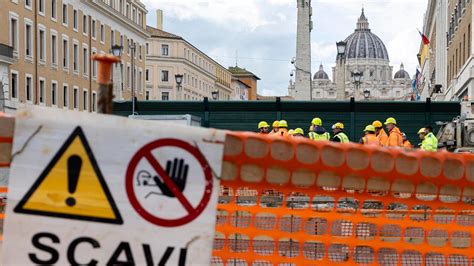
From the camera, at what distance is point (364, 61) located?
169875 millimetres

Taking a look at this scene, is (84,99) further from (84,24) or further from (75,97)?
(84,24)

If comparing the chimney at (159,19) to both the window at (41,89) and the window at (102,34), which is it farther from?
the window at (41,89)

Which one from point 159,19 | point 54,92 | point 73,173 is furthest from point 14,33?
point 159,19

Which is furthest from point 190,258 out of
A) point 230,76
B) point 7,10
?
point 230,76

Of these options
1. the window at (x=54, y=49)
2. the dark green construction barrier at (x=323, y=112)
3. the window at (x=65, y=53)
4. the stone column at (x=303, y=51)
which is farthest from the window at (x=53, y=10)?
the stone column at (x=303, y=51)

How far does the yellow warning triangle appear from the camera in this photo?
2732 millimetres

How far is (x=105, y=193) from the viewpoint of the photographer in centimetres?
275

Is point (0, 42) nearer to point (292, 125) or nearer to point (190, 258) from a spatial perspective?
point (292, 125)

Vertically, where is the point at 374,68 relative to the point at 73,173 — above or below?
above

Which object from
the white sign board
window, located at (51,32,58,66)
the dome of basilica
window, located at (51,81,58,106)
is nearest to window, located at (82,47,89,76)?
window, located at (51,32,58,66)

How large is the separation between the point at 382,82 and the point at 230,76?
61227 millimetres

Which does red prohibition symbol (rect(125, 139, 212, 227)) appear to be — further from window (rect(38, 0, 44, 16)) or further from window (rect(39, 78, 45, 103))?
window (rect(38, 0, 44, 16))

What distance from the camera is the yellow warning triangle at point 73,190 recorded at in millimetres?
2732

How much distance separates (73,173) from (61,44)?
154 feet
